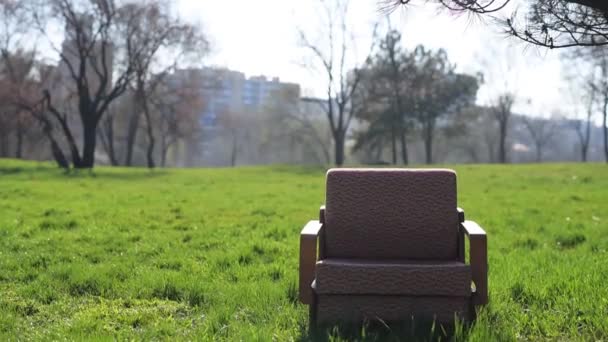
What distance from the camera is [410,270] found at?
11.5 ft

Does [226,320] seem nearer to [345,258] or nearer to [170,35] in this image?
[345,258]

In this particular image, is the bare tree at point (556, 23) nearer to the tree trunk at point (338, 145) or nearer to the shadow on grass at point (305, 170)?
the shadow on grass at point (305, 170)

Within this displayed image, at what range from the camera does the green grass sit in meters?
3.79

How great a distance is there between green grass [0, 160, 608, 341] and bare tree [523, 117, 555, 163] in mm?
65971

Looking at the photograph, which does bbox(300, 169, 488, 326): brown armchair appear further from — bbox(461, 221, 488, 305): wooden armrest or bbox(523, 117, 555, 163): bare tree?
bbox(523, 117, 555, 163): bare tree

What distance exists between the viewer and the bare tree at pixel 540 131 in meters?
72.6

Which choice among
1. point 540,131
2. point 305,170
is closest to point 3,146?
point 305,170

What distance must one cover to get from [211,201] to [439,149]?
61.2m

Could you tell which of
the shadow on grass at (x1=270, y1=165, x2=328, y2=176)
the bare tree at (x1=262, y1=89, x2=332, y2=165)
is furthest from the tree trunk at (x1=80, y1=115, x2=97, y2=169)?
the bare tree at (x1=262, y1=89, x2=332, y2=165)

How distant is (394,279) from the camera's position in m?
3.53

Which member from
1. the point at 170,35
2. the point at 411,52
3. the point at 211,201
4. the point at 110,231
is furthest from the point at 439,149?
the point at 110,231

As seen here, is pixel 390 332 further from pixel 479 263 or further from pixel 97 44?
pixel 97 44

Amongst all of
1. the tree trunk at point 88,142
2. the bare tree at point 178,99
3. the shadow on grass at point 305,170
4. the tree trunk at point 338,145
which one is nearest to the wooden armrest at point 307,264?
the shadow on grass at point 305,170

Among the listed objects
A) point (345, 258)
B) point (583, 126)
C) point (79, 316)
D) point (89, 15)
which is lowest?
point (79, 316)
